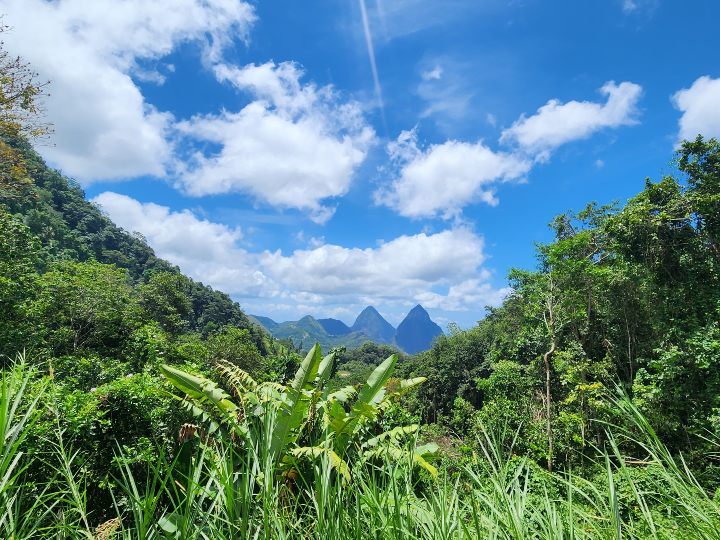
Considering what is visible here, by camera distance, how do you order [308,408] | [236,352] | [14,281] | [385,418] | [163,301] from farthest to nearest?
1. [163,301]
2. [236,352]
3. [14,281]
4. [385,418]
5. [308,408]

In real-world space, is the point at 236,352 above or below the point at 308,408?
below

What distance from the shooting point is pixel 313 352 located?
16.1 feet

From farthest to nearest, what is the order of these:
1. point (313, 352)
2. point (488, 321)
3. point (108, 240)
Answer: point (108, 240)
point (488, 321)
point (313, 352)

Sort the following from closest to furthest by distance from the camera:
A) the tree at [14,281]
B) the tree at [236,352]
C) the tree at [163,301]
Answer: the tree at [14,281], the tree at [236,352], the tree at [163,301]

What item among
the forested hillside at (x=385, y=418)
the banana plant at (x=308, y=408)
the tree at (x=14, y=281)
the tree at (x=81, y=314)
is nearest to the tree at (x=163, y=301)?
the forested hillside at (x=385, y=418)

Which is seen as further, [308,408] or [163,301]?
[163,301]

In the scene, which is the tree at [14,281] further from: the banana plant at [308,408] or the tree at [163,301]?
the tree at [163,301]

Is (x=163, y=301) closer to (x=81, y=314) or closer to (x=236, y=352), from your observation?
(x=236, y=352)

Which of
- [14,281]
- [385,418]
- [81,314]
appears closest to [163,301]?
[81,314]

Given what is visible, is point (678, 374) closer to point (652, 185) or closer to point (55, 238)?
point (652, 185)

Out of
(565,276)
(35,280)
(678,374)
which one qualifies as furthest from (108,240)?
(678,374)

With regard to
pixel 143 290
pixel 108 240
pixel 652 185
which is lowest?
pixel 143 290

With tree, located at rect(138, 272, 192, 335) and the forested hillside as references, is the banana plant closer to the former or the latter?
the forested hillside

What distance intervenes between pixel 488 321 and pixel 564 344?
80.0 feet
